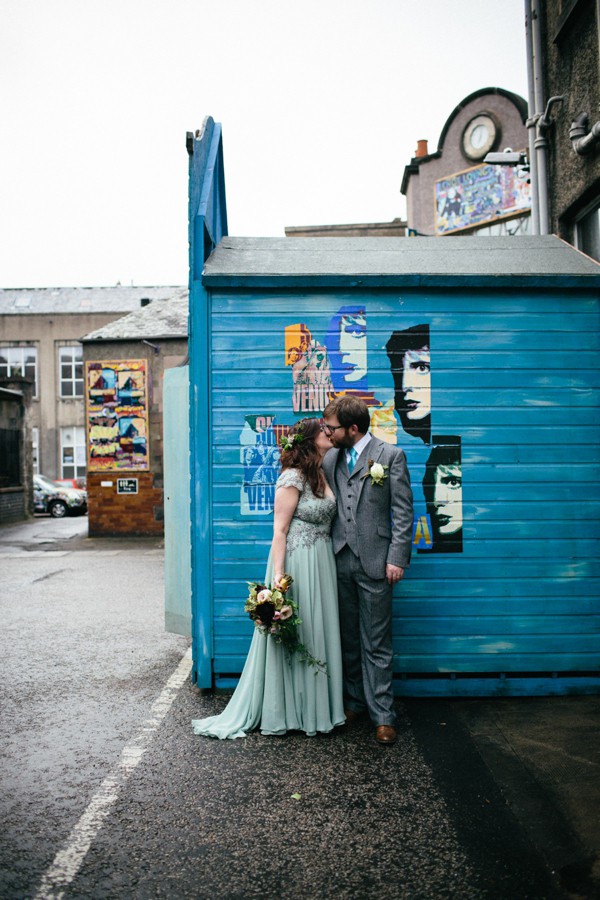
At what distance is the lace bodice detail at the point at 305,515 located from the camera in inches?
162

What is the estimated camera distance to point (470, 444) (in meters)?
4.81

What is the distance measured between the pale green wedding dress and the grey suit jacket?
0.23m

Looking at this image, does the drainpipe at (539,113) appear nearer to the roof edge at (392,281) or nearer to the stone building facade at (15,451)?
the roof edge at (392,281)

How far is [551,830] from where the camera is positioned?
2963 mm

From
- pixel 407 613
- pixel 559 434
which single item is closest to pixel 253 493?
pixel 407 613

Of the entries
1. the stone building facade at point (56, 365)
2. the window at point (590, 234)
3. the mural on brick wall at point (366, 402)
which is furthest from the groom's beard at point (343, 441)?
the stone building facade at point (56, 365)

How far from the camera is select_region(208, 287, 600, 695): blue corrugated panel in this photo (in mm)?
4738

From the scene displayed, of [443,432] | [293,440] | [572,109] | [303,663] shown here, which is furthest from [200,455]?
[572,109]

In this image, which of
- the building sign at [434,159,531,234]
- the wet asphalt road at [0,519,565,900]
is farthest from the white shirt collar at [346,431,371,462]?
the building sign at [434,159,531,234]

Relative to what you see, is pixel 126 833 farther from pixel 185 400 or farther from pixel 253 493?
pixel 185 400

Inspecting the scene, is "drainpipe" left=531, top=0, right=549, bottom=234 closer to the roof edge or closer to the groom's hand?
the roof edge

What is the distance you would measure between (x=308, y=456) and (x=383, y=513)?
1.96 feet

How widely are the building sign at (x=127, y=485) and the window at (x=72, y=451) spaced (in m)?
23.0

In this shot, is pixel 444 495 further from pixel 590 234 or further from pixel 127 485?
pixel 127 485
